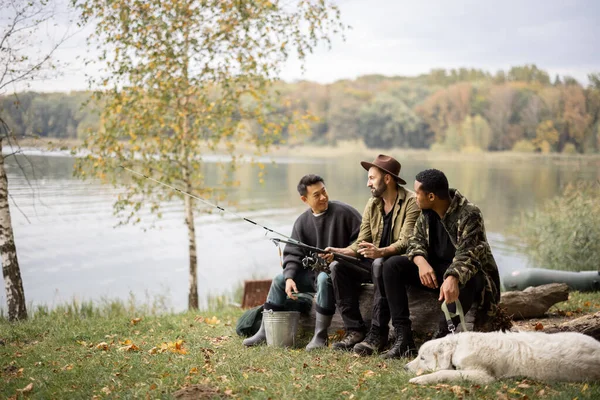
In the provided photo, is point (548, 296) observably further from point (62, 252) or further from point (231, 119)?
point (62, 252)

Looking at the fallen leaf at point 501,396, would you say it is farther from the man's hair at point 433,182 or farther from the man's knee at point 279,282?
the man's knee at point 279,282

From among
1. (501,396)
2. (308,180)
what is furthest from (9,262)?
(501,396)

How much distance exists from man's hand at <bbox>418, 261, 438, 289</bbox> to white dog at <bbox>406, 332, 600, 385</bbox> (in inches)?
24.0

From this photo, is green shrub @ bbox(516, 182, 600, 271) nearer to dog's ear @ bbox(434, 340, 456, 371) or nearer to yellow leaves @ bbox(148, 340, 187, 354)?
dog's ear @ bbox(434, 340, 456, 371)

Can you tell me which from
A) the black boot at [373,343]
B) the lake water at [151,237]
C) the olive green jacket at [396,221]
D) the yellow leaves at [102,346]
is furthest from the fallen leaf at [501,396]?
the lake water at [151,237]

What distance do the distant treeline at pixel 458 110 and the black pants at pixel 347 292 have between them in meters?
24.3

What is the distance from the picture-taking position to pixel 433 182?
15.4 ft

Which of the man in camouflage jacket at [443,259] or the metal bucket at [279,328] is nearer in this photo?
the man in camouflage jacket at [443,259]

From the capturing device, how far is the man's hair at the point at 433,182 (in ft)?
15.4

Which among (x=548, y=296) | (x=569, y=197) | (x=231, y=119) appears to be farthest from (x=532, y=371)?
(x=569, y=197)

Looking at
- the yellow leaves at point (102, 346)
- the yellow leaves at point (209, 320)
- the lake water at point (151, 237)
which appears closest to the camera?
the yellow leaves at point (102, 346)

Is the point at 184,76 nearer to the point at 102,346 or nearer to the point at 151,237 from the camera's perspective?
the point at 102,346

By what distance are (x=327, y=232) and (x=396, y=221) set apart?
2.37ft

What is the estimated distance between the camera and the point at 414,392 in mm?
3814
